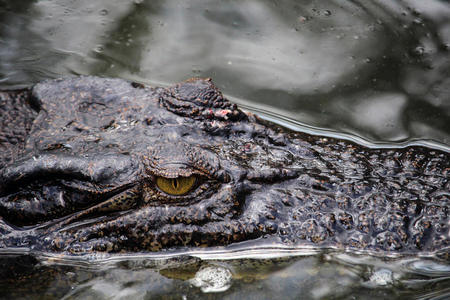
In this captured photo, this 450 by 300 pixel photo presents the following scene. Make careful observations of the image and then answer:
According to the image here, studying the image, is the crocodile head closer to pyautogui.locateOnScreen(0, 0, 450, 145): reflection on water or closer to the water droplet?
the water droplet

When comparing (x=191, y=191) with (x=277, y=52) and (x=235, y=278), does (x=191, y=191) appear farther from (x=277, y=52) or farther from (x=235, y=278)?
(x=277, y=52)

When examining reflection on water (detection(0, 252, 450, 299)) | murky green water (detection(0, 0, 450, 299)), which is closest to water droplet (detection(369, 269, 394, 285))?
reflection on water (detection(0, 252, 450, 299))

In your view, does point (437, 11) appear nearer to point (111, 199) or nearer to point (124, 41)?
point (124, 41)

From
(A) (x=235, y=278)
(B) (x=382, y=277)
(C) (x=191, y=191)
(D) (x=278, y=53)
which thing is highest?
(D) (x=278, y=53)

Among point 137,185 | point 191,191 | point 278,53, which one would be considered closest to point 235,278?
point 191,191

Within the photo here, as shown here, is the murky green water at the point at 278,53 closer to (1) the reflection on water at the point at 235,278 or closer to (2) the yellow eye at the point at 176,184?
(1) the reflection on water at the point at 235,278

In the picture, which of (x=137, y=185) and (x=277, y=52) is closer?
(x=137, y=185)
